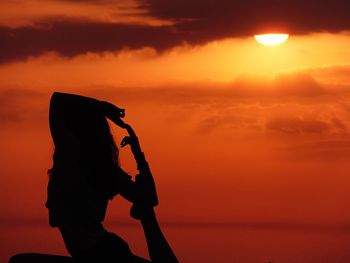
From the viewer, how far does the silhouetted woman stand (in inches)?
353

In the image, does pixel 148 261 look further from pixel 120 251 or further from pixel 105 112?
pixel 105 112

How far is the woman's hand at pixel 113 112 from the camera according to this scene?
9133mm

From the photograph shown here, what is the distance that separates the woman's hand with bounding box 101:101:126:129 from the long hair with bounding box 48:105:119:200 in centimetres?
14

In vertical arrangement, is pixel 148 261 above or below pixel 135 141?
below

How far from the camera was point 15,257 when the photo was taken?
8852 mm

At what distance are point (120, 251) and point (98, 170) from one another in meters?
0.70

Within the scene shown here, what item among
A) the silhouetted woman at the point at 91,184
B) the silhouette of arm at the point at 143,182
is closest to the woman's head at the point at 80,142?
the silhouetted woman at the point at 91,184

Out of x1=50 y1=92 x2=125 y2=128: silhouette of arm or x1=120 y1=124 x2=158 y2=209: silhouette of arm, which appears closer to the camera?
x1=120 y1=124 x2=158 y2=209: silhouette of arm

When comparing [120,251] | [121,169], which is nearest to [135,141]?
[121,169]

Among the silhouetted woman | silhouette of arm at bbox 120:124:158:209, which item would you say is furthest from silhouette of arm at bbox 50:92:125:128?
silhouette of arm at bbox 120:124:158:209

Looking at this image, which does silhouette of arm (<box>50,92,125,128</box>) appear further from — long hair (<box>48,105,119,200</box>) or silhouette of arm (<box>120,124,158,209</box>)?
silhouette of arm (<box>120,124,158,209</box>)

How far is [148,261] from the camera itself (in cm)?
881

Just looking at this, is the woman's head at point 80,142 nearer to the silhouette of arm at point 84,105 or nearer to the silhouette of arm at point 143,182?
the silhouette of arm at point 84,105

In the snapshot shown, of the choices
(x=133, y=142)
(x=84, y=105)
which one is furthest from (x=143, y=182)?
(x=84, y=105)
